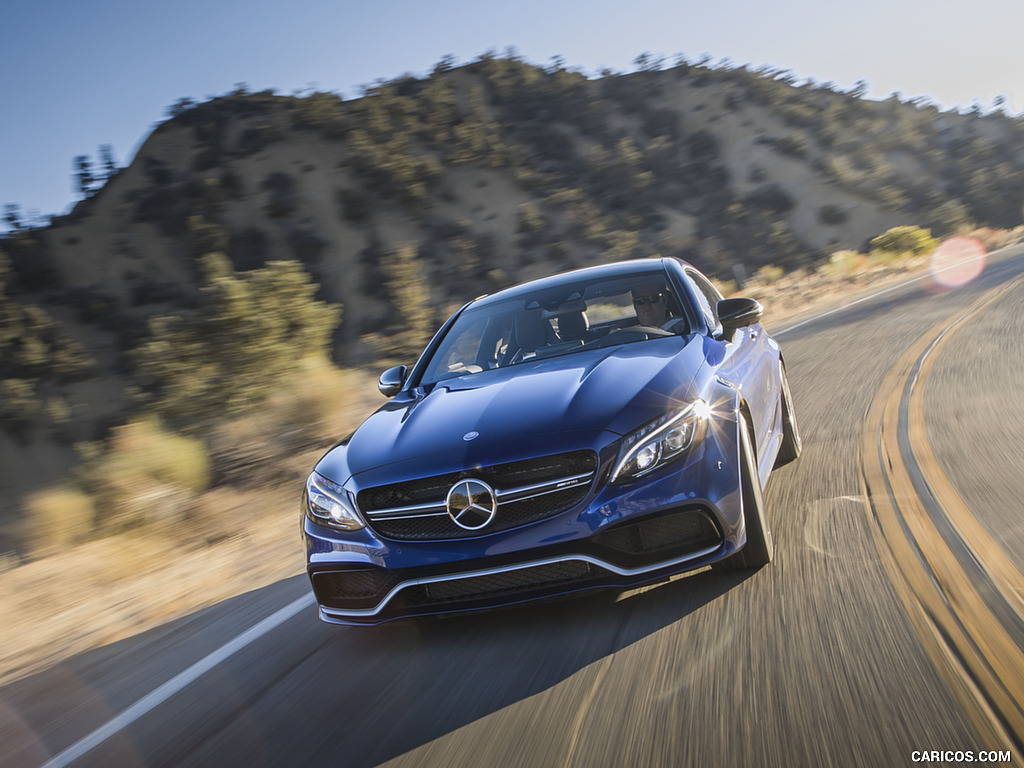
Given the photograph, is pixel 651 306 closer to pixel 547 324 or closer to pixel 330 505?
pixel 547 324

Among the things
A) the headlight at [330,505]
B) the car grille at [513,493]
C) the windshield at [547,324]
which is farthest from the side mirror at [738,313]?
the headlight at [330,505]

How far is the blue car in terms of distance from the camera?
3.60 metres

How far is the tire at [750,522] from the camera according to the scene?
156 inches

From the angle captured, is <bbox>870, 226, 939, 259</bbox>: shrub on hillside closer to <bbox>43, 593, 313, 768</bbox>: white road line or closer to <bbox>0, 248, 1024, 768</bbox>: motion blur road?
<bbox>0, 248, 1024, 768</bbox>: motion blur road

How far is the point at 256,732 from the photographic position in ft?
11.1

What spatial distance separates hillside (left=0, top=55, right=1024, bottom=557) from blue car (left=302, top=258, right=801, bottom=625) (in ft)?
69.9


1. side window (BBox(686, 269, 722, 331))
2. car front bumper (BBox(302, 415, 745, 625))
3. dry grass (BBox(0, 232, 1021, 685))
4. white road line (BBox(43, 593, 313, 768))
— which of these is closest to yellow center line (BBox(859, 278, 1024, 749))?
car front bumper (BBox(302, 415, 745, 625))

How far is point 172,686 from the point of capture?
4.09 meters

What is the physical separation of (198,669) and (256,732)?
99cm

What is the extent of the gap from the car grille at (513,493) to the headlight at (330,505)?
26 centimetres

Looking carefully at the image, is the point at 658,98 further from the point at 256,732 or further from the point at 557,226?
the point at 256,732

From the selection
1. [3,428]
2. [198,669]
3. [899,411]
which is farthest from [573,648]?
[3,428]

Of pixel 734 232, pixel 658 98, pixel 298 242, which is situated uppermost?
pixel 658 98

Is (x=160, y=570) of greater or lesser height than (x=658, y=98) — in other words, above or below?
below
